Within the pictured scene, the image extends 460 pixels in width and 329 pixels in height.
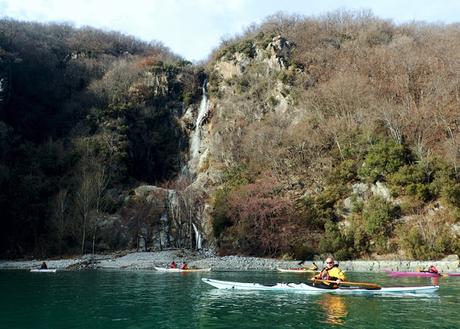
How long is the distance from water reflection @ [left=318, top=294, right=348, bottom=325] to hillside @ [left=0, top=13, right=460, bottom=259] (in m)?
13.0

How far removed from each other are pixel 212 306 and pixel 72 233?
2765 centimetres

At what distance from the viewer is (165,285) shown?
21266 mm

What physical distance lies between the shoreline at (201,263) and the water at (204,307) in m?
4.61

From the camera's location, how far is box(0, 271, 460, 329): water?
12.4 metres

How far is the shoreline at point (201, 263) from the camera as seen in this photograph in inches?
1040

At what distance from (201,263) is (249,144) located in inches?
603

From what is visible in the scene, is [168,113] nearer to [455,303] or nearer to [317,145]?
[317,145]

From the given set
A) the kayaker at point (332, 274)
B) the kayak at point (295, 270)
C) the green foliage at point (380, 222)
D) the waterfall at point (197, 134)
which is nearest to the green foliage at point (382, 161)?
the green foliage at point (380, 222)

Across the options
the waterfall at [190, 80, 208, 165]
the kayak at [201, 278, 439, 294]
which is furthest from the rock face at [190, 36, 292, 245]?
the kayak at [201, 278, 439, 294]

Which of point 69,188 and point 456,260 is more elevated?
point 69,188

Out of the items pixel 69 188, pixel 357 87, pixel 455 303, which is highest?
pixel 357 87

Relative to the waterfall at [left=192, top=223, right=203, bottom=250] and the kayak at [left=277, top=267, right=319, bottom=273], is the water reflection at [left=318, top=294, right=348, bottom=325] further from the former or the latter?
the waterfall at [left=192, top=223, right=203, bottom=250]

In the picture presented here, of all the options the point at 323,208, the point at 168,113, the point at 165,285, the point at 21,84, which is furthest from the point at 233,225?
the point at 21,84

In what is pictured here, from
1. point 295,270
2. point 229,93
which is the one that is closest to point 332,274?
point 295,270
